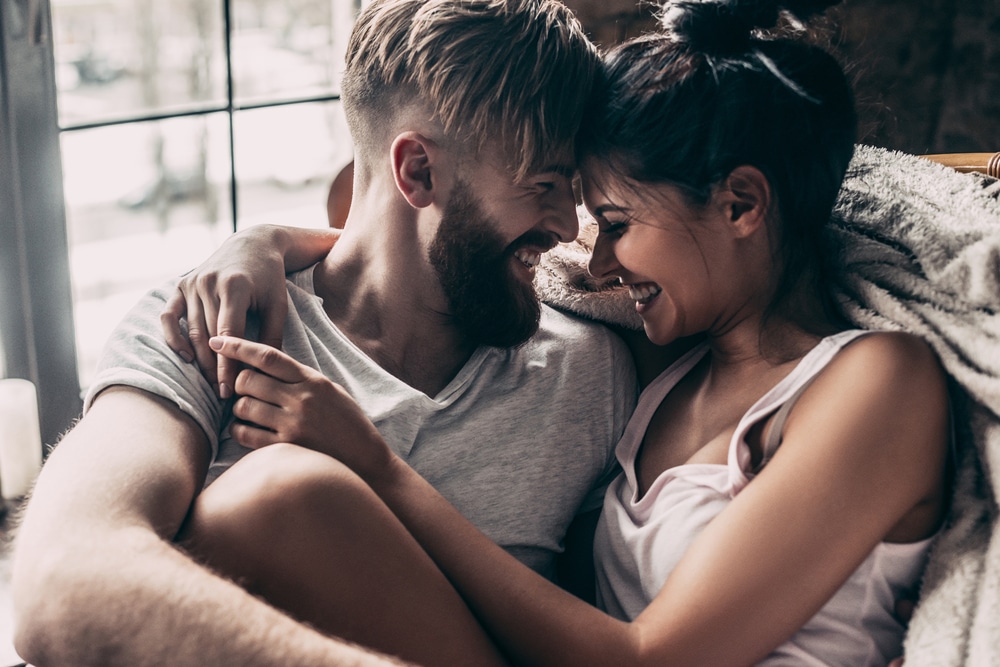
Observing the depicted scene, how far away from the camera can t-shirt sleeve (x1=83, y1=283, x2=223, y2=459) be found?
3.42 ft

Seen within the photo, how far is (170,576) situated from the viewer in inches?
33.6

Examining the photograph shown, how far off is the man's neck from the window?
3.04 feet

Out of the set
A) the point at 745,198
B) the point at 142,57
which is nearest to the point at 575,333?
the point at 745,198

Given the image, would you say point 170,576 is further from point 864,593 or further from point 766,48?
point 766,48

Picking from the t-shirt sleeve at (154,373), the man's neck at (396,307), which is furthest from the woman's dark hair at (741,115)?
the t-shirt sleeve at (154,373)

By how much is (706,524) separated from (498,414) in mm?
325

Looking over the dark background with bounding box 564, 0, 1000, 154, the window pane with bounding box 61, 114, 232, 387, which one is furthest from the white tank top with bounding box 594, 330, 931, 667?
the dark background with bounding box 564, 0, 1000, 154

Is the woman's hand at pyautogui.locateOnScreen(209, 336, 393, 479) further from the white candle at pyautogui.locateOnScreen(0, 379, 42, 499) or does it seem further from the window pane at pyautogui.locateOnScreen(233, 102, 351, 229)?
the window pane at pyautogui.locateOnScreen(233, 102, 351, 229)

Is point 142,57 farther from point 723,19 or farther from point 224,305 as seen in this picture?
point 723,19

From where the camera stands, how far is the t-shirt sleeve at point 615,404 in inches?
51.9

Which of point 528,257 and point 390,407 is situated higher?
point 528,257

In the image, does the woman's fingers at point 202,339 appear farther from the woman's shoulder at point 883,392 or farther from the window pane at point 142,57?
the window pane at point 142,57

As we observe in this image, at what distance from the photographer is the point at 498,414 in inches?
49.6

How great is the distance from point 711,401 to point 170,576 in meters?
0.68
